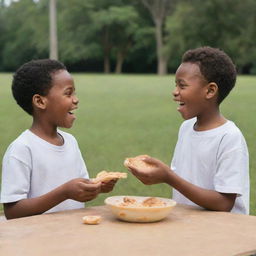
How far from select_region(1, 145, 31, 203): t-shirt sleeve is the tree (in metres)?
60.9

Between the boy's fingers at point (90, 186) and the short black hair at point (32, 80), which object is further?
the short black hair at point (32, 80)

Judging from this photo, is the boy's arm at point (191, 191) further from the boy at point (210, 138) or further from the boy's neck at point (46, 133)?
the boy's neck at point (46, 133)

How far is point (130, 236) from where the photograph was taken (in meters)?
2.47

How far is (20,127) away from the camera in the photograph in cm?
1366

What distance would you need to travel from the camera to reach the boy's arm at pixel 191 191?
290cm

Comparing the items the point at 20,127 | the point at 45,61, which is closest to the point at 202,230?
the point at 45,61

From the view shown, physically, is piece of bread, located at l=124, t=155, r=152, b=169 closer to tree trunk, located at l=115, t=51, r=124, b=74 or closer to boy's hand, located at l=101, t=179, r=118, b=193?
boy's hand, located at l=101, t=179, r=118, b=193

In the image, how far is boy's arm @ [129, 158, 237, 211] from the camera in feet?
9.50

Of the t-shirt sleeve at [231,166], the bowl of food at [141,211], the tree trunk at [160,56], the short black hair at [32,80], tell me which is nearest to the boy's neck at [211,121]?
the t-shirt sleeve at [231,166]

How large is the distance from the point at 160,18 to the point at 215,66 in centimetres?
6497

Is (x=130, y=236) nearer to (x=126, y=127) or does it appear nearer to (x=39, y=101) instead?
(x=39, y=101)

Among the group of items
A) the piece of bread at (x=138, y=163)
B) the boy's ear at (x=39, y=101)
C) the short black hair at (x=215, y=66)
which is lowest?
the piece of bread at (x=138, y=163)

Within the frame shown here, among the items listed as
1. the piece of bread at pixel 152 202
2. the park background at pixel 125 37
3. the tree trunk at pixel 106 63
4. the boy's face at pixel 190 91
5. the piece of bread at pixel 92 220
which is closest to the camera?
the piece of bread at pixel 92 220

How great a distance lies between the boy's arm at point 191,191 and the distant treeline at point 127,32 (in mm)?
57105
